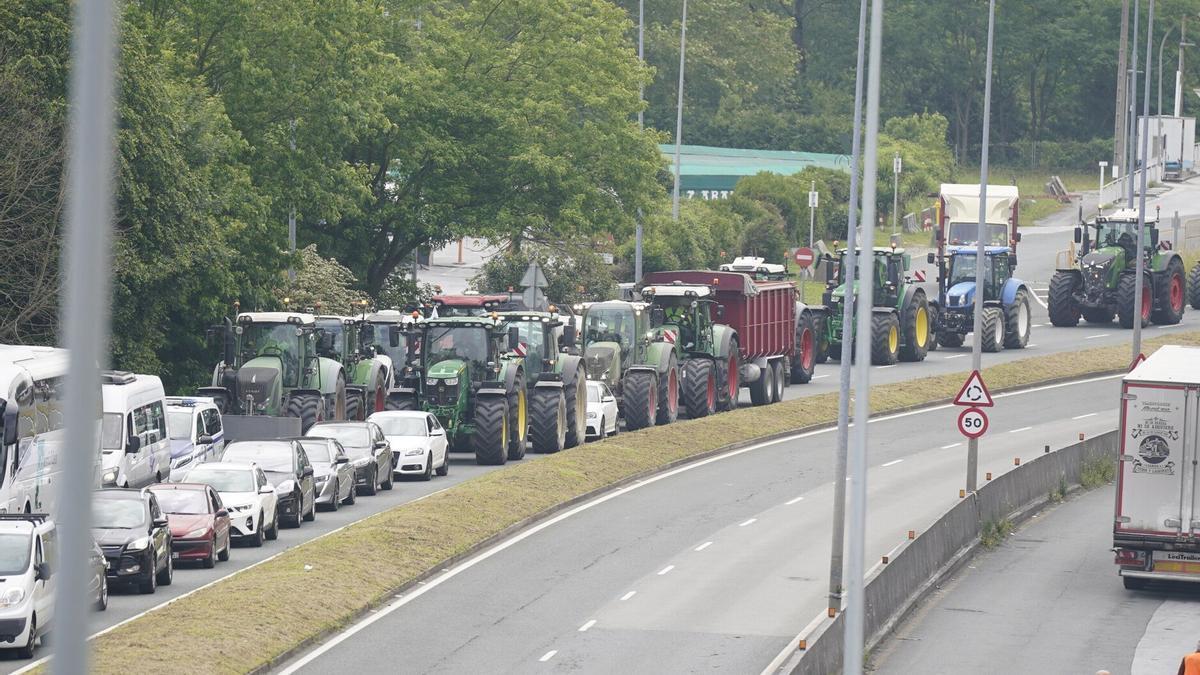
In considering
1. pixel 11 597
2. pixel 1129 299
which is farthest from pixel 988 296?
pixel 11 597

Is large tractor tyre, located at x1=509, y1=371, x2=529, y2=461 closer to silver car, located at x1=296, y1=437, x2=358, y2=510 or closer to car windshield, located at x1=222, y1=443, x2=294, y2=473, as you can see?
silver car, located at x1=296, y1=437, x2=358, y2=510

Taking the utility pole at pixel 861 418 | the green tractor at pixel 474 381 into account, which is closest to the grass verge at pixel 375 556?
the green tractor at pixel 474 381

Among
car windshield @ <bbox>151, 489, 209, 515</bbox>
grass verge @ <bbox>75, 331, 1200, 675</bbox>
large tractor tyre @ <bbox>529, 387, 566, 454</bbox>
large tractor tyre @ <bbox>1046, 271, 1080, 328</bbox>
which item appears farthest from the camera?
large tractor tyre @ <bbox>1046, 271, 1080, 328</bbox>

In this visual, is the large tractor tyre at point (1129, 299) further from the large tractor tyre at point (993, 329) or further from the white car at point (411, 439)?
the white car at point (411, 439)

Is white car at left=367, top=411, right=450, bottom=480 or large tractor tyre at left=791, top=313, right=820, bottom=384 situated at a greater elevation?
large tractor tyre at left=791, top=313, right=820, bottom=384

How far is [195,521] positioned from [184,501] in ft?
1.31

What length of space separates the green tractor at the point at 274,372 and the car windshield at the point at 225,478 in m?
6.93

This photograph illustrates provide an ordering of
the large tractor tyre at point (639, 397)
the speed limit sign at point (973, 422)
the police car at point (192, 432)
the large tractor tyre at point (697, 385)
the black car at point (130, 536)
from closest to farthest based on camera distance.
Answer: the black car at point (130, 536), the speed limit sign at point (973, 422), the police car at point (192, 432), the large tractor tyre at point (639, 397), the large tractor tyre at point (697, 385)

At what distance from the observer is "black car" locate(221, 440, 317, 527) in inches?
1207

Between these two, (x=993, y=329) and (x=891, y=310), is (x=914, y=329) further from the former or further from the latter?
(x=993, y=329)

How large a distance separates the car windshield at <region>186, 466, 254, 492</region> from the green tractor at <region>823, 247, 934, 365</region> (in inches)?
1052

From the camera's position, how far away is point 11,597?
20984 mm

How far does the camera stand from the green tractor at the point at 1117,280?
60281 millimetres

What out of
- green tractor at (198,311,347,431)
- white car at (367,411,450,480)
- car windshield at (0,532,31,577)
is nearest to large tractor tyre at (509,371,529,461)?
white car at (367,411,450,480)
